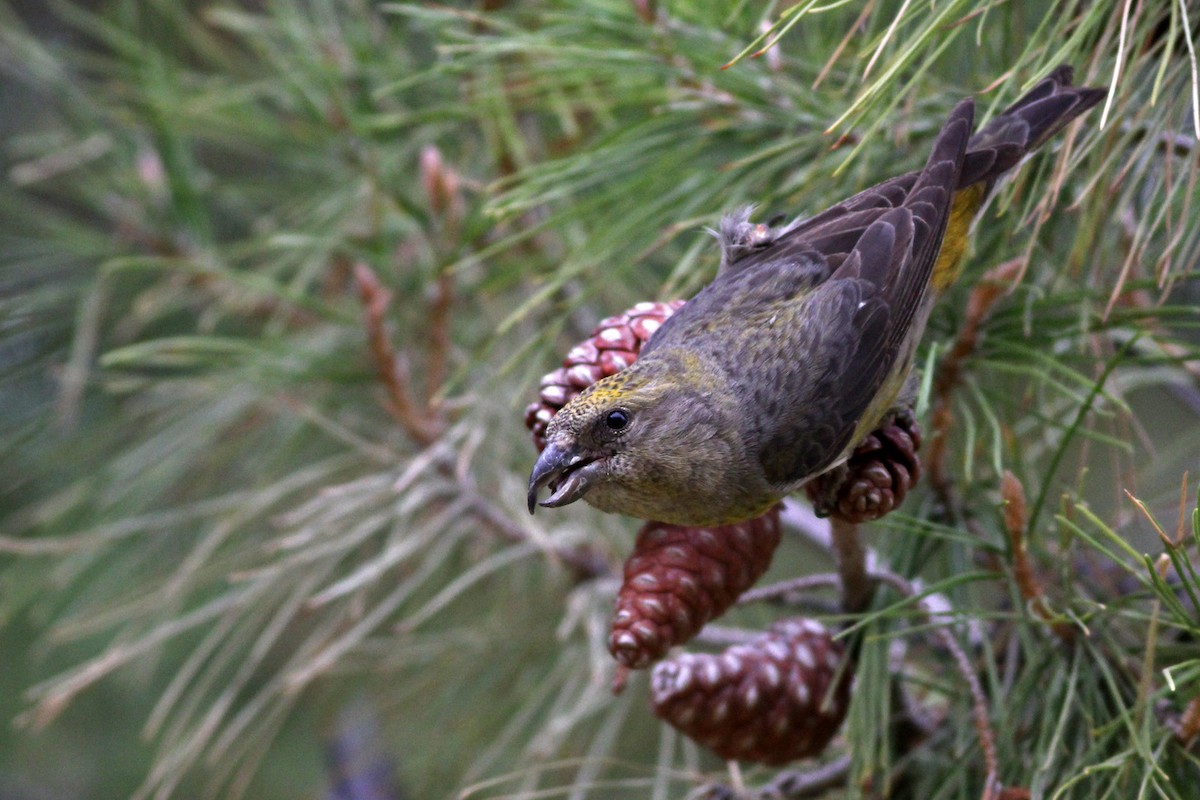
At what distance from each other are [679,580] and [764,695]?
170 mm

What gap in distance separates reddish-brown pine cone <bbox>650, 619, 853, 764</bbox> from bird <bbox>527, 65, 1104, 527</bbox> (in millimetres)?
149

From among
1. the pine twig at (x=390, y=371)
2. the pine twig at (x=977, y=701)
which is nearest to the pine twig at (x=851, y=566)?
the pine twig at (x=977, y=701)

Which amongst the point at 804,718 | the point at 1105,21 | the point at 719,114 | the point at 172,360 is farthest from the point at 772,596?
the point at 172,360

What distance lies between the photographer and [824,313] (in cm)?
135

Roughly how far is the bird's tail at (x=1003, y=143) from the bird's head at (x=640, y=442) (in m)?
0.34

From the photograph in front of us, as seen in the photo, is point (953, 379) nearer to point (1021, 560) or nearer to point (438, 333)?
point (1021, 560)

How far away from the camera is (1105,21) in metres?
1.33

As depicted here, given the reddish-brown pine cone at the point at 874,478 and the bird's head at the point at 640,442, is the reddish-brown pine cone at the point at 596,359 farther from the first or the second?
the reddish-brown pine cone at the point at 874,478

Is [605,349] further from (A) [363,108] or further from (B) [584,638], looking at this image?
(A) [363,108]

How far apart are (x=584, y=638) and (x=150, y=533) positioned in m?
0.94

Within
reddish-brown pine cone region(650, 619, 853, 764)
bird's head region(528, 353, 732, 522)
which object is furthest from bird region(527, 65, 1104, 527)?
reddish-brown pine cone region(650, 619, 853, 764)

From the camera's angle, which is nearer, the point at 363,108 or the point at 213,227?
the point at 363,108

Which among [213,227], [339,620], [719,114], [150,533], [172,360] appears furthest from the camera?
[213,227]

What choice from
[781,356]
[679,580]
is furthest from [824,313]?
[679,580]
